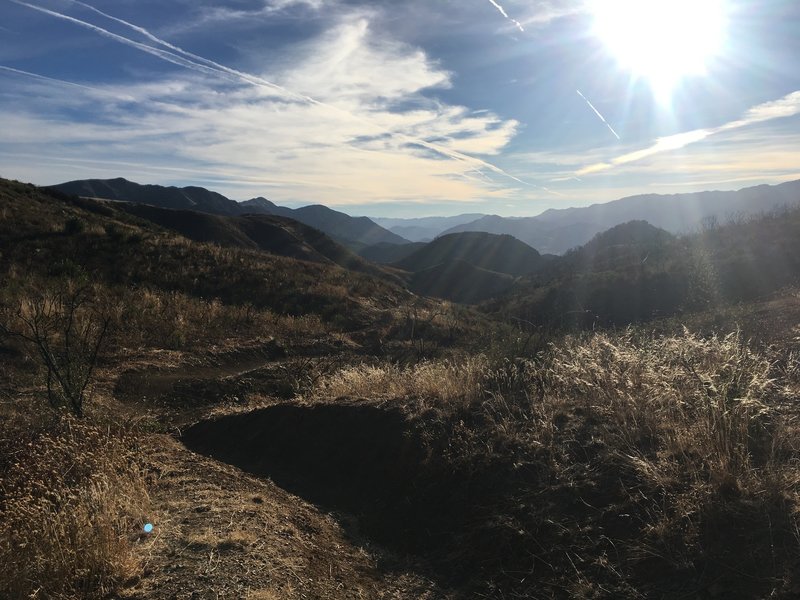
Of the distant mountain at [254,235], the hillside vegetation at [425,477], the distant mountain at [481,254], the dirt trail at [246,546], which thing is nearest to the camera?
the hillside vegetation at [425,477]

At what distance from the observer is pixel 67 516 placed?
2.95 m

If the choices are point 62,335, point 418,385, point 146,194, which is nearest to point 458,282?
point 62,335

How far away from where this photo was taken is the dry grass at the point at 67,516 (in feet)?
8.57

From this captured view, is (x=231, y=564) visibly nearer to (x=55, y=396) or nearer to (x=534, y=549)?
(x=534, y=549)

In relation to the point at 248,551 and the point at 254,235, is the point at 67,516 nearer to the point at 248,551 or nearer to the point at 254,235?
the point at 248,551

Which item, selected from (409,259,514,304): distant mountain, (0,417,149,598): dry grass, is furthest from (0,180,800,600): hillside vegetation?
(409,259,514,304): distant mountain

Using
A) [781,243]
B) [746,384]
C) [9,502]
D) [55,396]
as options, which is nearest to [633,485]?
[746,384]

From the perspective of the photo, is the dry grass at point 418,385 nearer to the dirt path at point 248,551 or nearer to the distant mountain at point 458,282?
the dirt path at point 248,551

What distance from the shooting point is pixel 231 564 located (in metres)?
3.10

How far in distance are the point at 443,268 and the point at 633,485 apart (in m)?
79.3

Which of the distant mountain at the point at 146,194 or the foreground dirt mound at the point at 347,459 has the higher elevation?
the distant mountain at the point at 146,194

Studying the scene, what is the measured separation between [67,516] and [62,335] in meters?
8.94

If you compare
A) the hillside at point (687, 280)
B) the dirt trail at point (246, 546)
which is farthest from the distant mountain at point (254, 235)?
the dirt trail at point (246, 546)

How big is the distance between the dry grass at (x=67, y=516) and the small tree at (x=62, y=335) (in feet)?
4.74
